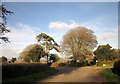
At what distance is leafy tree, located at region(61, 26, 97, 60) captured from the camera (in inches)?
2894

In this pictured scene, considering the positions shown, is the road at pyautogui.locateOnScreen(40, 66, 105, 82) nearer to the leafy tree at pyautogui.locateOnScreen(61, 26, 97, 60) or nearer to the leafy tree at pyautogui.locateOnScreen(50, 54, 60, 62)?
the leafy tree at pyautogui.locateOnScreen(50, 54, 60, 62)

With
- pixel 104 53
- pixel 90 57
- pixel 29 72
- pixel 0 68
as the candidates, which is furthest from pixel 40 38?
pixel 0 68

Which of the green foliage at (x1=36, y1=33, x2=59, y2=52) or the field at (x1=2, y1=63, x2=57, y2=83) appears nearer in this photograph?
the field at (x1=2, y1=63, x2=57, y2=83)

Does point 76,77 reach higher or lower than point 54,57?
lower

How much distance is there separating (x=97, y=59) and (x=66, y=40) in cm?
1515

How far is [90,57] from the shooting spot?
76.2 metres

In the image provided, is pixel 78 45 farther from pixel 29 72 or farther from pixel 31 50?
pixel 29 72

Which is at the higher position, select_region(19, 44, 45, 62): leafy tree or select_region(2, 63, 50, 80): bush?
select_region(19, 44, 45, 62): leafy tree

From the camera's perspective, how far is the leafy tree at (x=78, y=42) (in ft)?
241

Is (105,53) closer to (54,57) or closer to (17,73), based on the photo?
(54,57)

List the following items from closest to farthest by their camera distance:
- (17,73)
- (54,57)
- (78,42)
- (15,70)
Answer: (15,70) → (17,73) → (78,42) → (54,57)

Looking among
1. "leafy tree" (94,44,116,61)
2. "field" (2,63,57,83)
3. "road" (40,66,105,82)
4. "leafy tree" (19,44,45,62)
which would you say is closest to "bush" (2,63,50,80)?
"field" (2,63,57,83)

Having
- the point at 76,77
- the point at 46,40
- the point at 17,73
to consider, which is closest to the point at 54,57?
the point at 46,40

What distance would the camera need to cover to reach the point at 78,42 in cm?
7444
